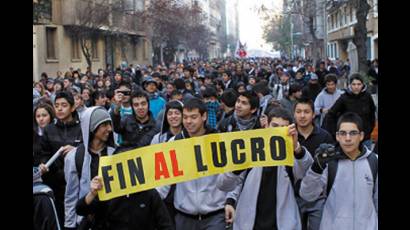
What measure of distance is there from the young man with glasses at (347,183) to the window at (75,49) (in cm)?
3274

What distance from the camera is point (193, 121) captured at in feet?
17.1

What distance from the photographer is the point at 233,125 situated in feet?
25.0

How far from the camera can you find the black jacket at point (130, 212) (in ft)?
14.2

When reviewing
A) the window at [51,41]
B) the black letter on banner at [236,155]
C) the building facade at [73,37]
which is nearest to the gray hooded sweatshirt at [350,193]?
the black letter on banner at [236,155]

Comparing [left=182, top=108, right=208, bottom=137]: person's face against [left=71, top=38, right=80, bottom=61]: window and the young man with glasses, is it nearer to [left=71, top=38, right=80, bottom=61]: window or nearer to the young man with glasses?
the young man with glasses

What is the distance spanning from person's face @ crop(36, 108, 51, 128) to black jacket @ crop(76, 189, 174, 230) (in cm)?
278

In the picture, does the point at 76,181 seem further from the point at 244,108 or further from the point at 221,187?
the point at 244,108

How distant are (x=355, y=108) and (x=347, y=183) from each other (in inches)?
169

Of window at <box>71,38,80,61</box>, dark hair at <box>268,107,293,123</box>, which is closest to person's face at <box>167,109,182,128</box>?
dark hair at <box>268,107,293,123</box>

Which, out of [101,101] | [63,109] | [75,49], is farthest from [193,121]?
[75,49]

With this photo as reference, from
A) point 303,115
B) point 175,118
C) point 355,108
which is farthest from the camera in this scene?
point 355,108

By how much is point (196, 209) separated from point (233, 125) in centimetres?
281

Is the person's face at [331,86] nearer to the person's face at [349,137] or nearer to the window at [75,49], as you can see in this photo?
the person's face at [349,137]
